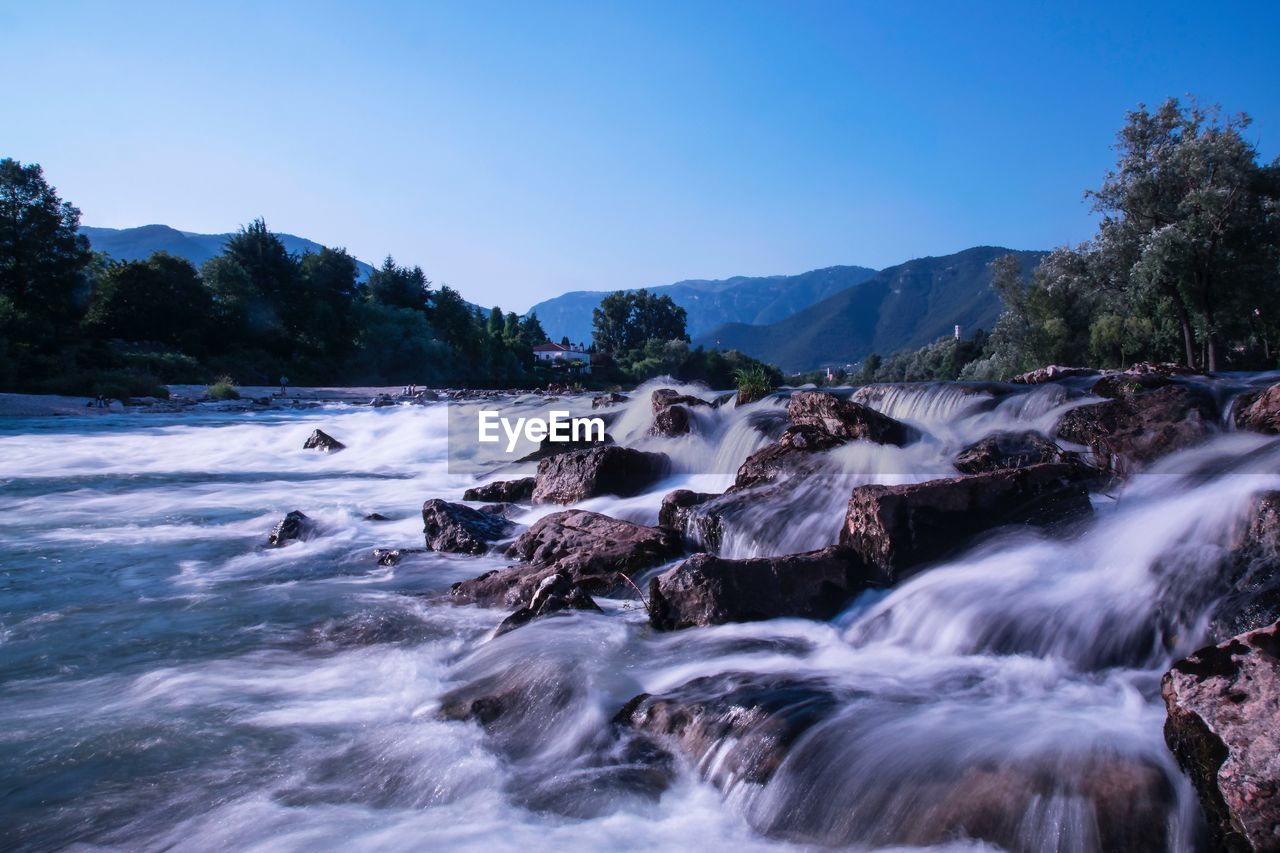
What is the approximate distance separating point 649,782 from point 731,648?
64.5 inches

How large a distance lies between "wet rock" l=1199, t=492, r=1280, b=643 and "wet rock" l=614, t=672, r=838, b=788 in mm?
2215

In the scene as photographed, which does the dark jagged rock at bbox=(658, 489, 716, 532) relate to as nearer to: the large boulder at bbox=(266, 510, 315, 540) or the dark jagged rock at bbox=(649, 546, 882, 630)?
the dark jagged rock at bbox=(649, 546, 882, 630)

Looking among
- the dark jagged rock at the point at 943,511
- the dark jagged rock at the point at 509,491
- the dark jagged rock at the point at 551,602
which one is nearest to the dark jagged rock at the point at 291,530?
the dark jagged rock at the point at 509,491

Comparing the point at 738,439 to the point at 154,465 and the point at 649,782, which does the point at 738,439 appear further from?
the point at 154,465

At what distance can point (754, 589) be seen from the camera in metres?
5.87

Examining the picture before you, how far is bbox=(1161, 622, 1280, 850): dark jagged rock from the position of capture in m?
2.75

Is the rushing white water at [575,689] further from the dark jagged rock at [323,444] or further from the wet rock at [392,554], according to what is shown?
the dark jagged rock at [323,444]

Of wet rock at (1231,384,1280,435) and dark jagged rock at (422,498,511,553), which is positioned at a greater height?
wet rock at (1231,384,1280,435)

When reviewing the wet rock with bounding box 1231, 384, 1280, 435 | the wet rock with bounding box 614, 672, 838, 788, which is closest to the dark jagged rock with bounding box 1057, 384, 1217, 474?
the wet rock with bounding box 1231, 384, 1280, 435

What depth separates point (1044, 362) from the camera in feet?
136

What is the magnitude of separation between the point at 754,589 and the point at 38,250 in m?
59.6

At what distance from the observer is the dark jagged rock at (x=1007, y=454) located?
8281mm

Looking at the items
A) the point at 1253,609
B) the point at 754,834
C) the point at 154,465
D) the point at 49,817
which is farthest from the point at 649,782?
the point at 154,465

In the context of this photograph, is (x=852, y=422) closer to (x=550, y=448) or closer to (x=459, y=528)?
(x=459, y=528)
